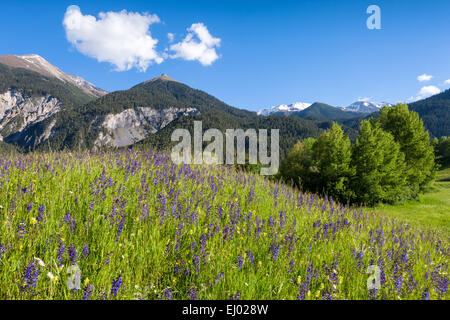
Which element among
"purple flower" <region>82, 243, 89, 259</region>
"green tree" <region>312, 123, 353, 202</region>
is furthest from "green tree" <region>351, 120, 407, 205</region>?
"purple flower" <region>82, 243, 89, 259</region>

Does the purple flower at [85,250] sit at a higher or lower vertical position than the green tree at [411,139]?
lower

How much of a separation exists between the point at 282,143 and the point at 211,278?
162 meters

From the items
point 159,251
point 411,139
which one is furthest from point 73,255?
point 411,139

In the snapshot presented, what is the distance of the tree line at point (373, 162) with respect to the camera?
21484 mm

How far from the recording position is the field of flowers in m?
2.25

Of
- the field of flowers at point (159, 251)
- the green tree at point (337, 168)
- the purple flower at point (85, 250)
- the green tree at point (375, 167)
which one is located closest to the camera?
the field of flowers at point (159, 251)

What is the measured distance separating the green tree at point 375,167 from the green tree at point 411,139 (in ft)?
12.5

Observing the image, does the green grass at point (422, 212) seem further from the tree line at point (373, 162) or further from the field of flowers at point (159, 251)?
the field of flowers at point (159, 251)

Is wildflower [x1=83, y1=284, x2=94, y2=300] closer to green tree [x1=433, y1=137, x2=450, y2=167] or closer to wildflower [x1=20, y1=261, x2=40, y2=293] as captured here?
wildflower [x1=20, y1=261, x2=40, y2=293]

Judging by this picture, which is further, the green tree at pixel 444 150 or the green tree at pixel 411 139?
the green tree at pixel 444 150

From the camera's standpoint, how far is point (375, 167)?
2144cm

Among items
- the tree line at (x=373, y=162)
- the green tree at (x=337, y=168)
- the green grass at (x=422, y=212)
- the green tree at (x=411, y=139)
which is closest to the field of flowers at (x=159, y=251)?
the green grass at (x=422, y=212)
